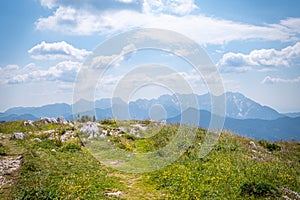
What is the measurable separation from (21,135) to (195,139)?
15.8m

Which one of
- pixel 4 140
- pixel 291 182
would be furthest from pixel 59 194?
pixel 4 140

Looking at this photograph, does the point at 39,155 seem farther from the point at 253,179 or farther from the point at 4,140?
the point at 253,179

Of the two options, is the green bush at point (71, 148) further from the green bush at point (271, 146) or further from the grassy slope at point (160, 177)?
the green bush at point (271, 146)

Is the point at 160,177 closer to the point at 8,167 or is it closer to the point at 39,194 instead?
the point at 39,194

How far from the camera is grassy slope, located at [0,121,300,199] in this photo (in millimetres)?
13039

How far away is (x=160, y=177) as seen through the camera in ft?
50.7

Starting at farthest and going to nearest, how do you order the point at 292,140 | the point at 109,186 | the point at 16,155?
the point at 292,140 < the point at 16,155 < the point at 109,186

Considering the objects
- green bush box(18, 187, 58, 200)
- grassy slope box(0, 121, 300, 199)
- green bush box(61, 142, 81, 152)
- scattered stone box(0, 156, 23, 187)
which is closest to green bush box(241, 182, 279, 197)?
grassy slope box(0, 121, 300, 199)

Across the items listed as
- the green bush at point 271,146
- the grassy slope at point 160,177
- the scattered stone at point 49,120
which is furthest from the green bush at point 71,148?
the green bush at point 271,146

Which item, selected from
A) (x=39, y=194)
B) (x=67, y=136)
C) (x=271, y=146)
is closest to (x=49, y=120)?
(x=67, y=136)

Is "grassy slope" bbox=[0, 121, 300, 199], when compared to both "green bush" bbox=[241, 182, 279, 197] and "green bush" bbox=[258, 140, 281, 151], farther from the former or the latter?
"green bush" bbox=[258, 140, 281, 151]

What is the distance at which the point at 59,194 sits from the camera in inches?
491

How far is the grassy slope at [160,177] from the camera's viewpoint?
13039mm

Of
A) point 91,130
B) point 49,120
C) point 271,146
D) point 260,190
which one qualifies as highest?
point 49,120
